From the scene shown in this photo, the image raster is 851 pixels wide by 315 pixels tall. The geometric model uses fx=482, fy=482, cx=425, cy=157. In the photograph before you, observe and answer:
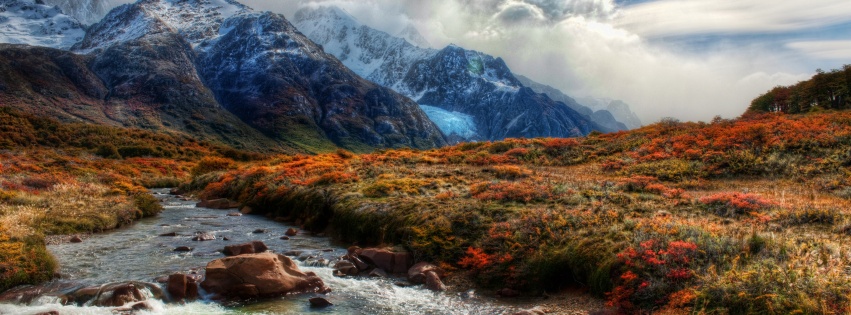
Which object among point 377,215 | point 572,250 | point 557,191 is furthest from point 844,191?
point 377,215

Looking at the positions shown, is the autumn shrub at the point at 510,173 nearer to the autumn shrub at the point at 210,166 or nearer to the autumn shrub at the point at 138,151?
the autumn shrub at the point at 210,166

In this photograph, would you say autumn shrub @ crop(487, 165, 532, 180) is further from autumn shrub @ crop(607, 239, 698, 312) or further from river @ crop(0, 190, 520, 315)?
autumn shrub @ crop(607, 239, 698, 312)

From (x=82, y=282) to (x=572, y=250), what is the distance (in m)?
16.3

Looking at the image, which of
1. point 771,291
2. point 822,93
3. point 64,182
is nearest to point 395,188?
point 771,291

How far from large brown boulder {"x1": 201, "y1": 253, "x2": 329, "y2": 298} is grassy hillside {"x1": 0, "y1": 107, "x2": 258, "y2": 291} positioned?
583 cm

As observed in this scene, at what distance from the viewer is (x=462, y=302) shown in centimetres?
1509

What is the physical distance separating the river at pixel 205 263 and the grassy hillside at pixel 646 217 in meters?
2.11

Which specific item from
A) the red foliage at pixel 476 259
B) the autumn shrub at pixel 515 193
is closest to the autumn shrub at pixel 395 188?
the autumn shrub at pixel 515 193

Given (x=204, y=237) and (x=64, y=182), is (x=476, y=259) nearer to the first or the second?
(x=204, y=237)

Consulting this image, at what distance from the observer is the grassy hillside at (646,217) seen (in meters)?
12.5

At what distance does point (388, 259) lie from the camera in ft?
61.3

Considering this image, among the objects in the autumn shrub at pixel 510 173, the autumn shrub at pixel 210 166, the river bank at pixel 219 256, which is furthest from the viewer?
the autumn shrub at pixel 210 166

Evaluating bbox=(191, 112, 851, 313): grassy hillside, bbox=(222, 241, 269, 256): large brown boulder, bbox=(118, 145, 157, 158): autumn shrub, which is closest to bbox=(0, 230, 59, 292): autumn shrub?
bbox=(222, 241, 269, 256): large brown boulder

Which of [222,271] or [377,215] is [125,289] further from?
[377,215]
